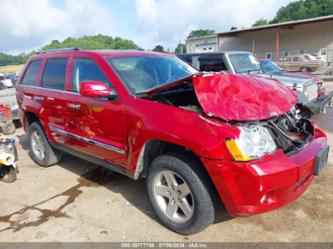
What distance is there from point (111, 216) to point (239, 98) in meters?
1.96

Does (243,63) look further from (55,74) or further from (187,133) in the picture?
(187,133)

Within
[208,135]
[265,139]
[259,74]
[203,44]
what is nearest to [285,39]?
[203,44]

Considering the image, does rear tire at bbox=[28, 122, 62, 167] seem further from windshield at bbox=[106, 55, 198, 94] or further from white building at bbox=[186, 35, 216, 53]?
white building at bbox=[186, 35, 216, 53]

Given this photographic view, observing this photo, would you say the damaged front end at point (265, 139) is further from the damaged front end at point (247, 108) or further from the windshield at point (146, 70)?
the windshield at point (146, 70)

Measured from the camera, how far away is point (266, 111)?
271cm

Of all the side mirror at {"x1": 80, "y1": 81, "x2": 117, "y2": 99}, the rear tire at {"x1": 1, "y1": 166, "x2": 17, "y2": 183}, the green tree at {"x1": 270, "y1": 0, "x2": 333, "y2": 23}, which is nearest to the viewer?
the side mirror at {"x1": 80, "y1": 81, "x2": 117, "y2": 99}

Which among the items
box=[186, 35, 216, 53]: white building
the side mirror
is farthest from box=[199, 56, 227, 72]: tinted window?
box=[186, 35, 216, 53]: white building

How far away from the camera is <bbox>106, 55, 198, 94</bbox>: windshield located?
3400mm

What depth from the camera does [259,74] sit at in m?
7.86

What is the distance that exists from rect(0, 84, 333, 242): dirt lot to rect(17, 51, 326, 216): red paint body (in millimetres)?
520

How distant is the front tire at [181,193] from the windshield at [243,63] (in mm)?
5206

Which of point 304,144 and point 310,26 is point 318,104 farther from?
point 310,26

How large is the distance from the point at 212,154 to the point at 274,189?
0.59m

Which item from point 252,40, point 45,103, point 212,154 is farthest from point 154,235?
point 252,40
